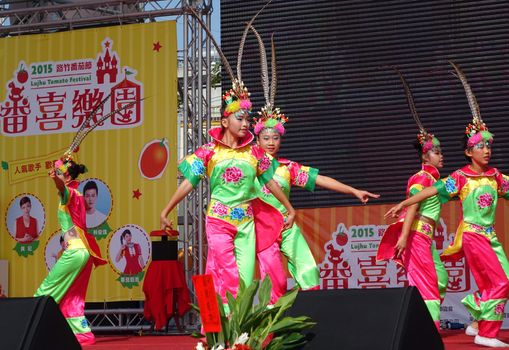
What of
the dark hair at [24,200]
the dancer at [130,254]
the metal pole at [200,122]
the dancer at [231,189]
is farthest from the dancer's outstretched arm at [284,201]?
the dark hair at [24,200]

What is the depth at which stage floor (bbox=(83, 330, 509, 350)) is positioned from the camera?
580 cm

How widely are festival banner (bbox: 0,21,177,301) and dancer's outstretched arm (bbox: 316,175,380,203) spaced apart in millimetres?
3050

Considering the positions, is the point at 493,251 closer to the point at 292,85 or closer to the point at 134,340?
the point at 134,340

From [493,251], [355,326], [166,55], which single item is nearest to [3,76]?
[166,55]

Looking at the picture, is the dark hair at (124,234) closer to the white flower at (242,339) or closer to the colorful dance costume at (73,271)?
the colorful dance costume at (73,271)

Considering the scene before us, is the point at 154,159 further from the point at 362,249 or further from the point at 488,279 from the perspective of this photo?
the point at 488,279

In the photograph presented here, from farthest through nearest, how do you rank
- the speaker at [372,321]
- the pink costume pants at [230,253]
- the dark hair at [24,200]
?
1. the dark hair at [24,200]
2. the pink costume pants at [230,253]
3. the speaker at [372,321]

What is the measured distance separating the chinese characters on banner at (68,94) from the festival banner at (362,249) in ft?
6.28

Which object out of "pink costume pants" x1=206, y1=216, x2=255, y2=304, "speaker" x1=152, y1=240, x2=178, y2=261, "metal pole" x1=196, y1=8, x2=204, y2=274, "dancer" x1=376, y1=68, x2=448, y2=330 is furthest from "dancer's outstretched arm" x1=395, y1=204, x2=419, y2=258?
"speaker" x1=152, y1=240, x2=178, y2=261

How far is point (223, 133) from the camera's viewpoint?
495 centimetres

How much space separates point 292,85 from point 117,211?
2.30 meters

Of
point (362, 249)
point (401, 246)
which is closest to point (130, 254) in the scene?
point (362, 249)

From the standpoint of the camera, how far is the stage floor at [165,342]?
580 centimetres

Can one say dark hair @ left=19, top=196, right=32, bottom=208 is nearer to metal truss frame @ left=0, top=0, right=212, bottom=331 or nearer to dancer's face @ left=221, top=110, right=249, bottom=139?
metal truss frame @ left=0, top=0, right=212, bottom=331
